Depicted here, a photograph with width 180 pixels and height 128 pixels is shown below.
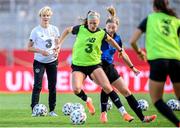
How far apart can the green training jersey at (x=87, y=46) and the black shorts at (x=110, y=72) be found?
0.47 meters

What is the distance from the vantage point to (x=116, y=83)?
42.9 feet

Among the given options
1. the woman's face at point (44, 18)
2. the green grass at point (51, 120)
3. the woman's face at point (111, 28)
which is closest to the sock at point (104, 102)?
the green grass at point (51, 120)

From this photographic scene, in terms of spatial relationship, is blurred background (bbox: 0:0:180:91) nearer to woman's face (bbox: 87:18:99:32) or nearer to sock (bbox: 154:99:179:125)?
woman's face (bbox: 87:18:99:32)

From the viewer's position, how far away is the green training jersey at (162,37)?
989cm

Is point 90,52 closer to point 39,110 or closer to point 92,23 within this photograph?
point 92,23

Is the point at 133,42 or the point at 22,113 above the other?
the point at 133,42

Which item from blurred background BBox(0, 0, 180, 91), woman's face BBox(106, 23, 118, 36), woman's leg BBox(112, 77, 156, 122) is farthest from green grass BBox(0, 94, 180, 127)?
blurred background BBox(0, 0, 180, 91)

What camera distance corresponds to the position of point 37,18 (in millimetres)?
29203

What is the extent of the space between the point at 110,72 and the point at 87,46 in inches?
32.4

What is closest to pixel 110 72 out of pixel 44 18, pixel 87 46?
pixel 87 46

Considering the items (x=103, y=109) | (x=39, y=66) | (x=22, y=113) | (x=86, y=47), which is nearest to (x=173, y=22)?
(x=86, y=47)

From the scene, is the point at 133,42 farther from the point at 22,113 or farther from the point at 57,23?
the point at 57,23

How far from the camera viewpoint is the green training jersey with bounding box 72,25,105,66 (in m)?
12.7

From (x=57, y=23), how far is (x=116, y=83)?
16350 millimetres
